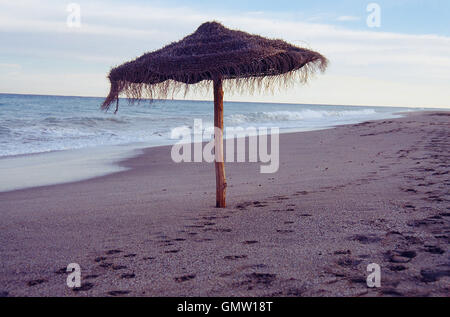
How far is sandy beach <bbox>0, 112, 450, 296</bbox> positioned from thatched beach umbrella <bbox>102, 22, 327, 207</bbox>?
4.10 feet

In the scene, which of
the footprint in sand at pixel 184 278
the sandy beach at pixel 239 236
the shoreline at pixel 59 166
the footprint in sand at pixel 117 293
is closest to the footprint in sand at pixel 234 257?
the sandy beach at pixel 239 236

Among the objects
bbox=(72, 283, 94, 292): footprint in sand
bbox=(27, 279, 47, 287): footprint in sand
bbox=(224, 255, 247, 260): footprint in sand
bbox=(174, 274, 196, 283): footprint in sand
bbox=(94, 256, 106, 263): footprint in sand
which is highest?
bbox=(224, 255, 247, 260): footprint in sand

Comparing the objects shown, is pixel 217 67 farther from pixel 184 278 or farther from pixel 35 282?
pixel 35 282

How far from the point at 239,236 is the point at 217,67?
1.95 m

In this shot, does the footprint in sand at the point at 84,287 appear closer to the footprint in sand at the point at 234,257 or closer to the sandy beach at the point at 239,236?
the sandy beach at the point at 239,236

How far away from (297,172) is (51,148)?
10.4 m

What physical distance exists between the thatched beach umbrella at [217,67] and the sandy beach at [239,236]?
125 centimetres

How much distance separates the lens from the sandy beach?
325cm

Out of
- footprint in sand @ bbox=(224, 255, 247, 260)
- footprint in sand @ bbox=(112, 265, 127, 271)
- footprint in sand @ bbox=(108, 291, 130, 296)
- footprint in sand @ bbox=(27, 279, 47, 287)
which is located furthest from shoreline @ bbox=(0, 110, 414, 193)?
footprint in sand @ bbox=(224, 255, 247, 260)

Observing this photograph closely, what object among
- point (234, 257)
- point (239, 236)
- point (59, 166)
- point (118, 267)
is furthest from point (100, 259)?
point (59, 166)

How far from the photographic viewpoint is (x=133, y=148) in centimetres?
1569

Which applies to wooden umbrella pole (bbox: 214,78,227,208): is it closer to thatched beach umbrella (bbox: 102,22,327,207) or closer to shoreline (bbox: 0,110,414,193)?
thatched beach umbrella (bbox: 102,22,327,207)
